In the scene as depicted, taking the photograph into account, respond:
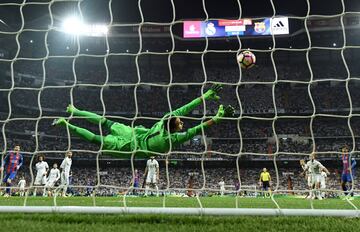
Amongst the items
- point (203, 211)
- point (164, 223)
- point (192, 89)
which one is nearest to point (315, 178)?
point (203, 211)

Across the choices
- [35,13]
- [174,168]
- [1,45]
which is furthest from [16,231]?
[1,45]

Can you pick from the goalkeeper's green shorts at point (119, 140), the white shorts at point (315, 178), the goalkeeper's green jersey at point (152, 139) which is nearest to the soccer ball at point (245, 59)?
the goalkeeper's green jersey at point (152, 139)

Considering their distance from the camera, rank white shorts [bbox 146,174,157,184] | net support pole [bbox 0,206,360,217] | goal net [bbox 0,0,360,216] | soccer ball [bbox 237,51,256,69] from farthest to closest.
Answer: goal net [bbox 0,0,360,216]
white shorts [bbox 146,174,157,184]
soccer ball [bbox 237,51,256,69]
net support pole [bbox 0,206,360,217]

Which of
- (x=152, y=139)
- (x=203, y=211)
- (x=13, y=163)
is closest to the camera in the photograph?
(x=203, y=211)

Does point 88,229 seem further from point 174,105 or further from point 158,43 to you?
point 158,43

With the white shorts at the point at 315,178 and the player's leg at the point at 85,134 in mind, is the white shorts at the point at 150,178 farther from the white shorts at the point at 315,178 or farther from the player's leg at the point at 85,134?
the player's leg at the point at 85,134

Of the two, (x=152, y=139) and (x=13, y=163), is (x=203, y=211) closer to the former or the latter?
(x=152, y=139)

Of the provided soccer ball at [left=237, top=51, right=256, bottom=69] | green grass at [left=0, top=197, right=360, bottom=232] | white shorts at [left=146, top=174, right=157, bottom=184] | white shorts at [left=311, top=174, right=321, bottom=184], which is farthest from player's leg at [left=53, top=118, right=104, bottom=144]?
white shorts at [left=146, top=174, right=157, bottom=184]

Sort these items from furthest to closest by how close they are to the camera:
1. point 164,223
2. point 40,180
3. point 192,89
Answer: point 192,89 < point 40,180 < point 164,223

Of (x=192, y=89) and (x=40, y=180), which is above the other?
(x=192, y=89)

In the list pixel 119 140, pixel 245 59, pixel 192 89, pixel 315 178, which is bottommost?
pixel 315 178

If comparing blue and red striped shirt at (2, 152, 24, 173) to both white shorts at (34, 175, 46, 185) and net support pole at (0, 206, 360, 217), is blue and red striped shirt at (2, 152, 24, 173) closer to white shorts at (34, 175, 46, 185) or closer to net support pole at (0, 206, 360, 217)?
white shorts at (34, 175, 46, 185)

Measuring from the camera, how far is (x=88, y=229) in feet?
9.86

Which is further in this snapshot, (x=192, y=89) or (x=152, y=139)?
(x=192, y=89)
